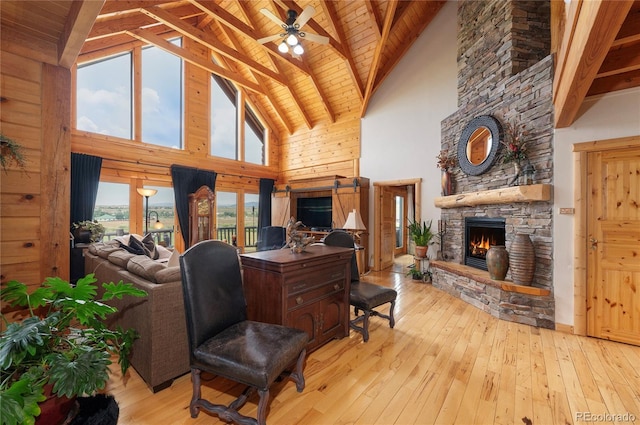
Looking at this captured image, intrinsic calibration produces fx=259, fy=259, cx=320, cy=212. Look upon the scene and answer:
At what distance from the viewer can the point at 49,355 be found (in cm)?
103

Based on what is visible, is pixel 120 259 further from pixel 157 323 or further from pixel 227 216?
pixel 227 216

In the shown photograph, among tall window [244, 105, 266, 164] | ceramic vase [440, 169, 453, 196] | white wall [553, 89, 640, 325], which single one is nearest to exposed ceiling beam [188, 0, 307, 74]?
tall window [244, 105, 266, 164]

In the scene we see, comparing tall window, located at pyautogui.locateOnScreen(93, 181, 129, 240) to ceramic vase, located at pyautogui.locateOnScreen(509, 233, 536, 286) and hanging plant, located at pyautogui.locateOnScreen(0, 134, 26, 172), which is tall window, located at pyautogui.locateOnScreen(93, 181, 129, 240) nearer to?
hanging plant, located at pyautogui.locateOnScreen(0, 134, 26, 172)

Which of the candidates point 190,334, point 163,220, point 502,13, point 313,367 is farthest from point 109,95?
point 502,13

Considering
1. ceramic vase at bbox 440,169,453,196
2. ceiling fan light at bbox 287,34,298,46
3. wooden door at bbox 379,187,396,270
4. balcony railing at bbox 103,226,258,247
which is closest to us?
ceiling fan light at bbox 287,34,298,46

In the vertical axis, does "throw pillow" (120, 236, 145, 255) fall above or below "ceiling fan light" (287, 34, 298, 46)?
below

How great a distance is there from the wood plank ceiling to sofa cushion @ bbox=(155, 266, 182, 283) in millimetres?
1704

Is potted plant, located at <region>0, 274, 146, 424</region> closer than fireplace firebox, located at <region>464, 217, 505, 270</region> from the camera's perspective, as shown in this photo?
Yes

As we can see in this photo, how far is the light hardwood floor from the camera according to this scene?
1.69 meters

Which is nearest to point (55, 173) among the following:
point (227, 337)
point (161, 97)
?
point (227, 337)

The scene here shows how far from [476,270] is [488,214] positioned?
0.87m

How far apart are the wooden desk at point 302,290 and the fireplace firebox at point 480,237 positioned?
8.40ft

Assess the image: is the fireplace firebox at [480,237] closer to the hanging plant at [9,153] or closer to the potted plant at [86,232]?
the hanging plant at [9,153]

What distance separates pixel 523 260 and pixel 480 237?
43.8 inches
